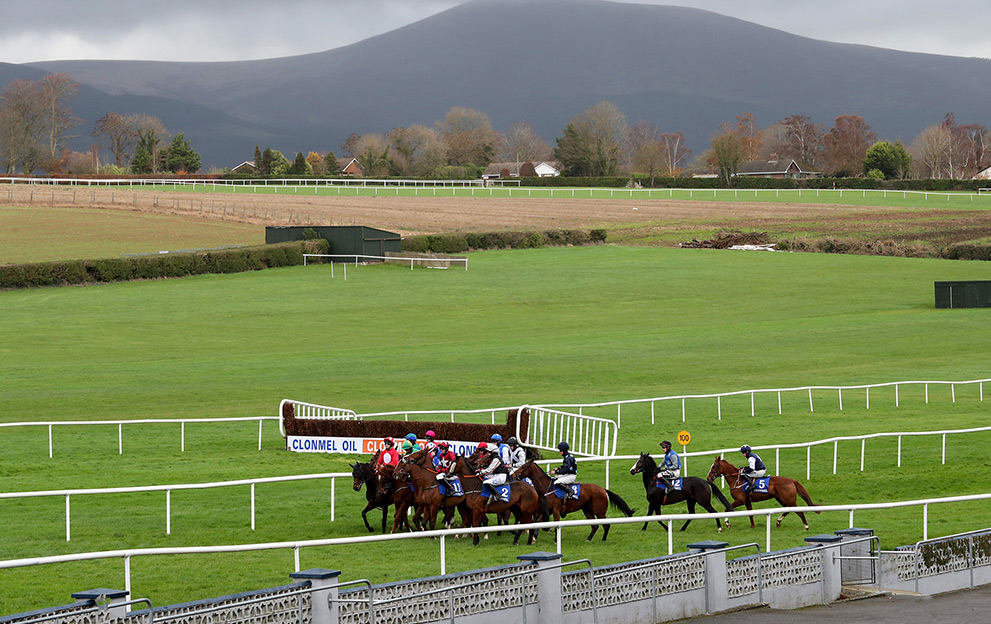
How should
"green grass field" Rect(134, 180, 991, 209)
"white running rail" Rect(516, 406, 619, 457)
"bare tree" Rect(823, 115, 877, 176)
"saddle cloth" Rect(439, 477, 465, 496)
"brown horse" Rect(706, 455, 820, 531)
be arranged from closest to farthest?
"saddle cloth" Rect(439, 477, 465, 496) < "brown horse" Rect(706, 455, 820, 531) < "white running rail" Rect(516, 406, 619, 457) < "green grass field" Rect(134, 180, 991, 209) < "bare tree" Rect(823, 115, 877, 176)

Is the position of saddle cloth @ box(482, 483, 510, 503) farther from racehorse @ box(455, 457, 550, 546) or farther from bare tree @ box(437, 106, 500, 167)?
bare tree @ box(437, 106, 500, 167)

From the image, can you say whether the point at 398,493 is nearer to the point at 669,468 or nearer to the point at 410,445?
the point at 410,445

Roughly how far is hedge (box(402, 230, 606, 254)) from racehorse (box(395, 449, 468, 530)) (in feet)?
144

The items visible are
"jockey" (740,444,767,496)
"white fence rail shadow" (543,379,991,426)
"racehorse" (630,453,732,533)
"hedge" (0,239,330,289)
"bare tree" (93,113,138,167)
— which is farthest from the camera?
"bare tree" (93,113,138,167)

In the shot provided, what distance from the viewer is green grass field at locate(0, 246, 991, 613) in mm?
13938

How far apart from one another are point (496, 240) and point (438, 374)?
112 ft

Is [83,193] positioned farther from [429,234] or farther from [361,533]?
[361,533]

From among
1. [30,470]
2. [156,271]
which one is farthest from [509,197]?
[30,470]

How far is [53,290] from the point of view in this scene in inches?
1829

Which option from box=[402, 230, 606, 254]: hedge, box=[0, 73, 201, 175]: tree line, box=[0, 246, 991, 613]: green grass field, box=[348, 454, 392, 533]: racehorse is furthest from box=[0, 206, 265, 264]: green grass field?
box=[0, 73, 201, 175]: tree line

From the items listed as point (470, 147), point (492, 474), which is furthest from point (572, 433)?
point (470, 147)

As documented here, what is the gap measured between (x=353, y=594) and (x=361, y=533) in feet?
16.8

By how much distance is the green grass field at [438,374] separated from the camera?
45.7 ft

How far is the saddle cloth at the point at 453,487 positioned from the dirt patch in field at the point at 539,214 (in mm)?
51049
